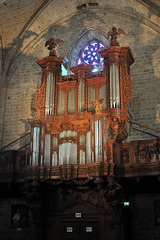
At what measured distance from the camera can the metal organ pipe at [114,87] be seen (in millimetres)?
14328

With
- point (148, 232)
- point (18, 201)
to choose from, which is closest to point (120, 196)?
point (148, 232)

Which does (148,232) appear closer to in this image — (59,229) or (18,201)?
(59,229)

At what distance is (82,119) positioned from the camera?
14531 millimetres

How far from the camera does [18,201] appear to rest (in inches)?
690

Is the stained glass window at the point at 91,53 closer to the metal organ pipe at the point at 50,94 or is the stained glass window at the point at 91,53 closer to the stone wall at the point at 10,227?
the metal organ pipe at the point at 50,94

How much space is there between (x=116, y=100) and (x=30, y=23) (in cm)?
892

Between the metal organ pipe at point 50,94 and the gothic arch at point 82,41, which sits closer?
the metal organ pipe at point 50,94

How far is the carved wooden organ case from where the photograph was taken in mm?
13953

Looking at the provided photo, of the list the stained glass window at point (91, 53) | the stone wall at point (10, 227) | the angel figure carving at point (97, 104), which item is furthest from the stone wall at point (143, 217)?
the stained glass window at point (91, 53)

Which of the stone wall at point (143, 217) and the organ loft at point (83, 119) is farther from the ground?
the organ loft at point (83, 119)

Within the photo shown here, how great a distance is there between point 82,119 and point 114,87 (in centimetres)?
192

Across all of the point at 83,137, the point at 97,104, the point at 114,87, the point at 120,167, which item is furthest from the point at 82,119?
the point at 120,167

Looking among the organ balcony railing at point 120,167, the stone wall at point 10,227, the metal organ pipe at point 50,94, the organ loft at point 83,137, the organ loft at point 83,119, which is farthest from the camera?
the stone wall at point 10,227

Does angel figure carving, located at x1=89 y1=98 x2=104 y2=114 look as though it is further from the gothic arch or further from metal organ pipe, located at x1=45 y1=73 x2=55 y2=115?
the gothic arch
